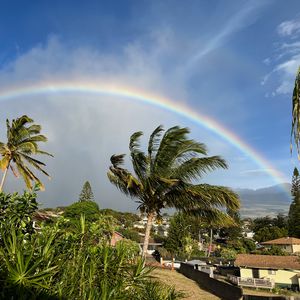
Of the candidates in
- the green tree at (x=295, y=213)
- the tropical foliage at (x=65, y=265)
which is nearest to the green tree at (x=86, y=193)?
the green tree at (x=295, y=213)

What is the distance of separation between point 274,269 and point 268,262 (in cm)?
127

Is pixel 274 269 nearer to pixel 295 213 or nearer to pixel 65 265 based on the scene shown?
pixel 65 265

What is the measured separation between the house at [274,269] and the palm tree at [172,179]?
2341cm

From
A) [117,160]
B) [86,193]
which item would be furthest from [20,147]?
[86,193]

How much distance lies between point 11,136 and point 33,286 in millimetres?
20649

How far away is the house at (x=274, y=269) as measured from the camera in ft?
119

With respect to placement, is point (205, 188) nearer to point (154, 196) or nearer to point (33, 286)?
point (154, 196)

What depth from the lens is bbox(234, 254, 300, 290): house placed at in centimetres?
3625

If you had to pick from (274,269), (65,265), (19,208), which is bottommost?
(274,269)

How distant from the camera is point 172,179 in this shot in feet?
51.4

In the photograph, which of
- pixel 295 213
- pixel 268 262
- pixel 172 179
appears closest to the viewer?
pixel 172 179

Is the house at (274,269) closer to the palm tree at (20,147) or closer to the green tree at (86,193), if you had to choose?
the palm tree at (20,147)

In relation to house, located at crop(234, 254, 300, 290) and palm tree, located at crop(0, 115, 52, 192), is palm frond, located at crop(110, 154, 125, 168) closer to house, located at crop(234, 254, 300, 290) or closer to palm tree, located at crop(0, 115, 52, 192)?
palm tree, located at crop(0, 115, 52, 192)

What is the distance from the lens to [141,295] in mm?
7516
